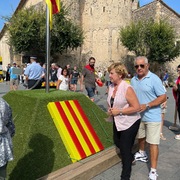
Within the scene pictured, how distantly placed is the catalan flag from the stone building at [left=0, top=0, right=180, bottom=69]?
2533 centimetres

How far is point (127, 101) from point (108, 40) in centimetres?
2832

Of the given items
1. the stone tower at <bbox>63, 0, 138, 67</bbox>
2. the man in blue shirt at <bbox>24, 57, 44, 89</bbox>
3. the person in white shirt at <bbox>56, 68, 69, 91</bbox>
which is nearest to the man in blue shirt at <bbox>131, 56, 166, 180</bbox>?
the person in white shirt at <bbox>56, 68, 69, 91</bbox>

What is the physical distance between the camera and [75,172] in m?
3.21

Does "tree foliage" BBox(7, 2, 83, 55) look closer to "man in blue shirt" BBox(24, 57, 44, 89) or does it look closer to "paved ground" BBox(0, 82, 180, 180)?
"man in blue shirt" BBox(24, 57, 44, 89)

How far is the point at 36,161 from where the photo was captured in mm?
3324

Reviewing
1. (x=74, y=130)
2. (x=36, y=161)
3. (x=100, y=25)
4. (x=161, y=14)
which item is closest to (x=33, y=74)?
(x=74, y=130)

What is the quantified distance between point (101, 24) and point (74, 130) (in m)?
27.9

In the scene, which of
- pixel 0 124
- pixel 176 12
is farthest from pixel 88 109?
pixel 176 12

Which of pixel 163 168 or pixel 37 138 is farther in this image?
pixel 163 168

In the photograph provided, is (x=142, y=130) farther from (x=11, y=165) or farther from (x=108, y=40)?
(x=108, y=40)

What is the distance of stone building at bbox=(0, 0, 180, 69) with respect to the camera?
3000 cm

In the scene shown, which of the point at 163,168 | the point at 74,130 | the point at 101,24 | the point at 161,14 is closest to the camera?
the point at 163,168

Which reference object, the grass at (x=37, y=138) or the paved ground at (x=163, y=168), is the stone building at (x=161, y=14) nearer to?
the paved ground at (x=163, y=168)

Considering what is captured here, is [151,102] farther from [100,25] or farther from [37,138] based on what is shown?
[100,25]
